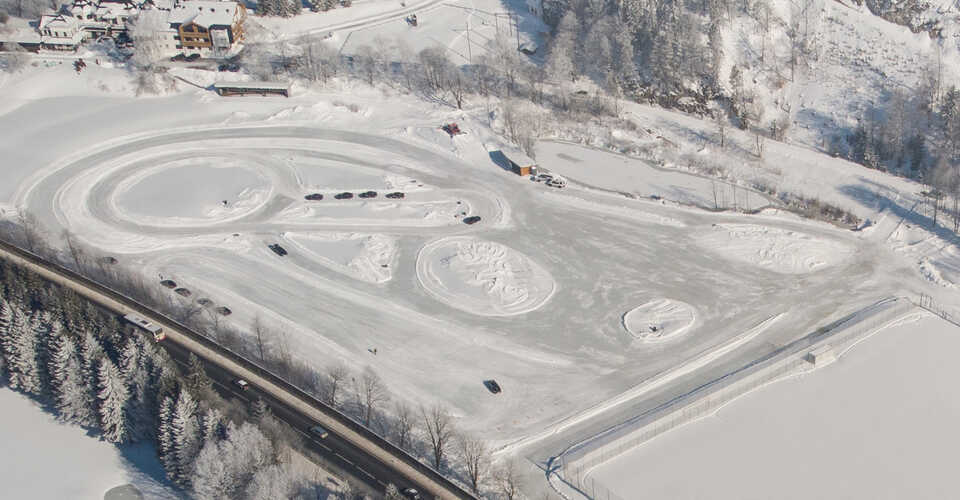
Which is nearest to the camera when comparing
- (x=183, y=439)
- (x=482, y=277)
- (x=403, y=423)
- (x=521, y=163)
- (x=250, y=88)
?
(x=183, y=439)

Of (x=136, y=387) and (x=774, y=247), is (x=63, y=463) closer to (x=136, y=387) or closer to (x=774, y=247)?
(x=136, y=387)

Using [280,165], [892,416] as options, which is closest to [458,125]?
[280,165]

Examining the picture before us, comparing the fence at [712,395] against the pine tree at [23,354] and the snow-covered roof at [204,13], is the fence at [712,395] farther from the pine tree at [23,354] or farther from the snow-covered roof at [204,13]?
the snow-covered roof at [204,13]

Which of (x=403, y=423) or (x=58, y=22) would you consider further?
(x=58, y=22)

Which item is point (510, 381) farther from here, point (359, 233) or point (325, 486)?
point (359, 233)

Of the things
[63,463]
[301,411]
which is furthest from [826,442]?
[63,463]

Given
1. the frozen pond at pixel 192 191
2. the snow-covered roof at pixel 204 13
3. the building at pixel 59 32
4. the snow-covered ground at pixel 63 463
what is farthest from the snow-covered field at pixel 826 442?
the building at pixel 59 32

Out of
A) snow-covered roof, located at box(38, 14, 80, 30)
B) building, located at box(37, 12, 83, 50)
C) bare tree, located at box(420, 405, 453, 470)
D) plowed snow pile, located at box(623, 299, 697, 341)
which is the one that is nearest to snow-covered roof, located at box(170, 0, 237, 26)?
building, located at box(37, 12, 83, 50)
